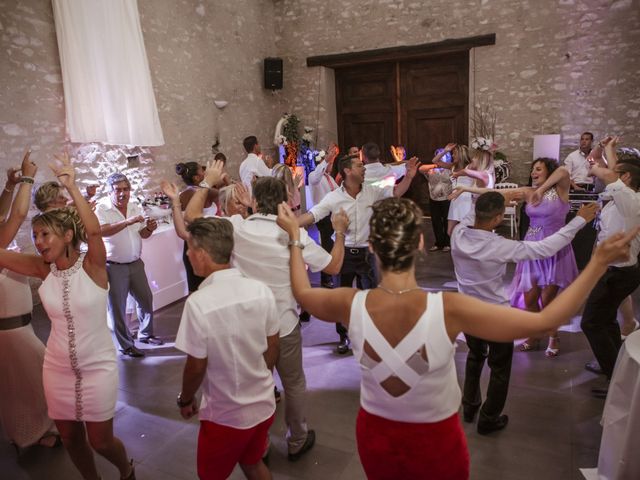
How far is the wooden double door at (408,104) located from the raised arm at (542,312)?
806 centimetres

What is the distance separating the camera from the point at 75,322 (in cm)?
208

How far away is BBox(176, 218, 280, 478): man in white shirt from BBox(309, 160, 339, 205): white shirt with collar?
4449 millimetres

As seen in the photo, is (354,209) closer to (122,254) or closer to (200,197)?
(200,197)

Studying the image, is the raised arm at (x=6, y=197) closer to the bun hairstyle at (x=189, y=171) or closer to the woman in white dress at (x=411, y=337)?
the bun hairstyle at (x=189, y=171)

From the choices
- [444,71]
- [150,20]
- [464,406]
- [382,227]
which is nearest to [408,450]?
[382,227]

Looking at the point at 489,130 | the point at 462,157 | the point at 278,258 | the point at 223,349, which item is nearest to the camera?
the point at 223,349

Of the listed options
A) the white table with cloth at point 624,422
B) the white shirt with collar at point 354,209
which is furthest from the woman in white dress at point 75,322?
the white table with cloth at point 624,422

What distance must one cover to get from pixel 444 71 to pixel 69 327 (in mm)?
8390

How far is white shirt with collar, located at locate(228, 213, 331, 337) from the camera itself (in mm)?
2473

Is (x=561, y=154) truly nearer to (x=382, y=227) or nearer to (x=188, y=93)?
(x=188, y=93)

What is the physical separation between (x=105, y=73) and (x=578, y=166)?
22.5ft

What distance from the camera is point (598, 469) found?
240 cm

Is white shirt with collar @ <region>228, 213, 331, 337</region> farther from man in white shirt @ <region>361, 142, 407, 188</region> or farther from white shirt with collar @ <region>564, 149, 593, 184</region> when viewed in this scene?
white shirt with collar @ <region>564, 149, 593, 184</region>

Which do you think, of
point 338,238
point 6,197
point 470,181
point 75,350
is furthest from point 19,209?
point 470,181
